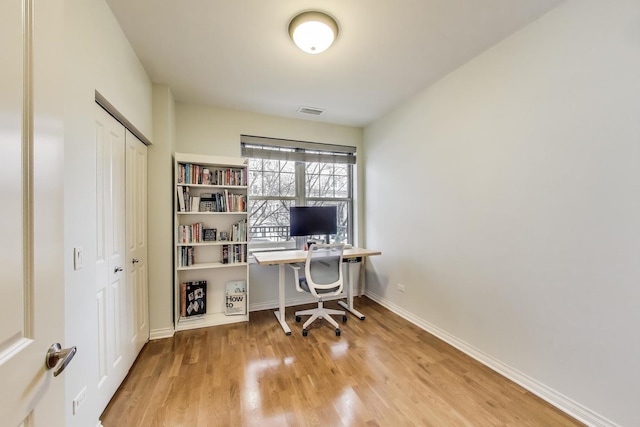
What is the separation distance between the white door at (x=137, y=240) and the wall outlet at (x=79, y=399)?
2.66ft

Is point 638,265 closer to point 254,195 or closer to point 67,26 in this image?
point 67,26

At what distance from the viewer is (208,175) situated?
2.97 m

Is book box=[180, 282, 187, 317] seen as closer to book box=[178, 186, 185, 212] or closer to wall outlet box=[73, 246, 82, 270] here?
book box=[178, 186, 185, 212]

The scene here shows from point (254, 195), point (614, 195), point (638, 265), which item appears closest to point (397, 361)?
point (638, 265)

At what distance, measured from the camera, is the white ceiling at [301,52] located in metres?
1.72

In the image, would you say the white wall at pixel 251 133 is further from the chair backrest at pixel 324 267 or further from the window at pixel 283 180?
the chair backrest at pixel 324 267

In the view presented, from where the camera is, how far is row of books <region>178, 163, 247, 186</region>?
2850 millimetres

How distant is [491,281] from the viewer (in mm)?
2154

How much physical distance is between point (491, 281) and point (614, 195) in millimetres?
982

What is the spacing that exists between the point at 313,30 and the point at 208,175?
191cm

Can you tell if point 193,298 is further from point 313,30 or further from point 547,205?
point 547,205

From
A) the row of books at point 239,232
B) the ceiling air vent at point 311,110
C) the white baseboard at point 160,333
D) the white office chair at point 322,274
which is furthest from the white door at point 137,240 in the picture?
the ceiling air vent at point 311,110

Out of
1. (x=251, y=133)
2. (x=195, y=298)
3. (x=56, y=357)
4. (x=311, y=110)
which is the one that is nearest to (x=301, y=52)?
(x=311, y=110)

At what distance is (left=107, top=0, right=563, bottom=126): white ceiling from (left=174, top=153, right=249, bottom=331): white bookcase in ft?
2.76
